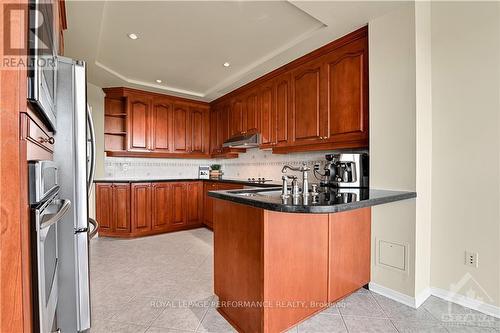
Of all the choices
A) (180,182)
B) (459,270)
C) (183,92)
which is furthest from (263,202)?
(183,92)

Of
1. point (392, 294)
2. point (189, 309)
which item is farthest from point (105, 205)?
point (392, 294)

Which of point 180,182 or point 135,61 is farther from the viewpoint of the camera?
point 180,182

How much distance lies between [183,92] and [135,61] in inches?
50.7

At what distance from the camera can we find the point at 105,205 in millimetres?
3889

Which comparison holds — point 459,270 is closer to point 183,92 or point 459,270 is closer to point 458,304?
point 458,304

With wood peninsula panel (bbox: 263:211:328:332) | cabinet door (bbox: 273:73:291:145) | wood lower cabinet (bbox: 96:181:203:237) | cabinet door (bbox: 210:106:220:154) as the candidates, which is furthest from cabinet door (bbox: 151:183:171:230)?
wood peninsula panel (bbox: 263:211:328:332)

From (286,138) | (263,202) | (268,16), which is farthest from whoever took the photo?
(286,138)

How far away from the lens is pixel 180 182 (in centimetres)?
436

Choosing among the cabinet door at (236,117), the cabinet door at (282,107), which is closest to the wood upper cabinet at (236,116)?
the cabinet door at (236,117)

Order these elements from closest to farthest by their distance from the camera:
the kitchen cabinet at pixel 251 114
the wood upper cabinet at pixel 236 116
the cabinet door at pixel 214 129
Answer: the kitchen cabinet at pixel 251 114, the wood upper cabinet at pixel 236 116, the cabinet door at pixel 214 129

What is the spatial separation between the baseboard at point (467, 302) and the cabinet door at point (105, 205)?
4.13m

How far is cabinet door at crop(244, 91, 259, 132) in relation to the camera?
3.67 metres

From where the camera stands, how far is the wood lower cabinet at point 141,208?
388 cm

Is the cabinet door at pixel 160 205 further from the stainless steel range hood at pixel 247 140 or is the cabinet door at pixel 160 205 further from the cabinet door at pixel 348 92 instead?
the cabinet door at pixel 348 92
